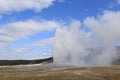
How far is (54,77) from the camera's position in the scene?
2665 inches

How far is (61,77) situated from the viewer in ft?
222

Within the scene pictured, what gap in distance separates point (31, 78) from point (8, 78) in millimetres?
6018

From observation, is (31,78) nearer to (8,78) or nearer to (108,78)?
(8,78)

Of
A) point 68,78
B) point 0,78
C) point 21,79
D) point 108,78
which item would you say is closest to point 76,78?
point 68,78

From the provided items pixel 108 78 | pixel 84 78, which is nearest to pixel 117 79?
pixel 108 78

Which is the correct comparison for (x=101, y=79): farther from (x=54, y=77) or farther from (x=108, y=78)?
(x=54, y=77)

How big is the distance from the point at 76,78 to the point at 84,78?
211 centimetres

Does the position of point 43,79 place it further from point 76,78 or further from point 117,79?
point 117,79

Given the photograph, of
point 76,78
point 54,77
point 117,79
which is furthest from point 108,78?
point 54,77

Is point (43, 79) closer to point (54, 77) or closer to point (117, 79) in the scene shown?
point (54, 77)

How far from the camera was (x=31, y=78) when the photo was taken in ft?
216

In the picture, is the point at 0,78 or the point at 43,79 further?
the point at 0,78

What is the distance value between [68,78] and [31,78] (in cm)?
822

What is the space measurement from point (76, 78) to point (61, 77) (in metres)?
3.81
